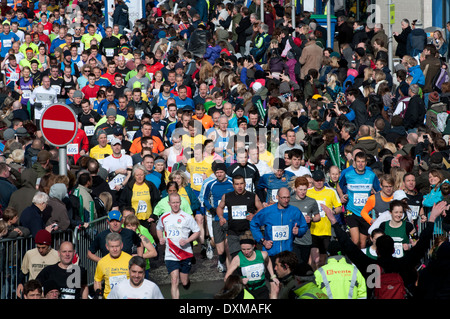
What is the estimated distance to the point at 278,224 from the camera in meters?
12.2

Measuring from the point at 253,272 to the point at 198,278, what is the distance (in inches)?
132

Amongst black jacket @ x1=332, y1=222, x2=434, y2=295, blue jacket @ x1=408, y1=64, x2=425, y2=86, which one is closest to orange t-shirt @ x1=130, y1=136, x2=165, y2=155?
blue jacket @ x1=408, y1=64, x2=425, y2=86

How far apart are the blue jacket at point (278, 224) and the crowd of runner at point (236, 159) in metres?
0.02

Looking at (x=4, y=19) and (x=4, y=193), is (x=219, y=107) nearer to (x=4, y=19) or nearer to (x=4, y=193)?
(x=4, y=193)

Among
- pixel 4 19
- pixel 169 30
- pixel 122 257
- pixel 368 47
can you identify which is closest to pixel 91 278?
pixel 122 257

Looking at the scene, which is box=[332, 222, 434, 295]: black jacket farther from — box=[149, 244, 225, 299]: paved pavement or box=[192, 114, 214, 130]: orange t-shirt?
box=[192, 114, 214, 130]: orange t-shirt

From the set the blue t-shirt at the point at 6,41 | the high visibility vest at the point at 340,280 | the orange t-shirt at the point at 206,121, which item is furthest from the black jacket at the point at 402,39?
the high visibility vest at the point at 340,280

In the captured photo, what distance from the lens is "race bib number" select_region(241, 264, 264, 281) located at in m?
10.7

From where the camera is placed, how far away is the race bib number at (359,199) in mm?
13844

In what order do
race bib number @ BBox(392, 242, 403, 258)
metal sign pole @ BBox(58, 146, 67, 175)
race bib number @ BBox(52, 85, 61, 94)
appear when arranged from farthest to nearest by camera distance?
1. race bib number @ BBox(52, 85, 61, 94)
2. metal sign pole @ BBox(58, 146, 67, 175)
3. race bib number @ BBox(392, 242, 403, 258)

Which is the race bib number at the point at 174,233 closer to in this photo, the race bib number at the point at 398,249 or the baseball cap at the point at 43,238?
the baseball cap at the point at 43,238

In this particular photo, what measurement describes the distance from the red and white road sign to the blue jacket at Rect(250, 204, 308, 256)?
9.36 feet
